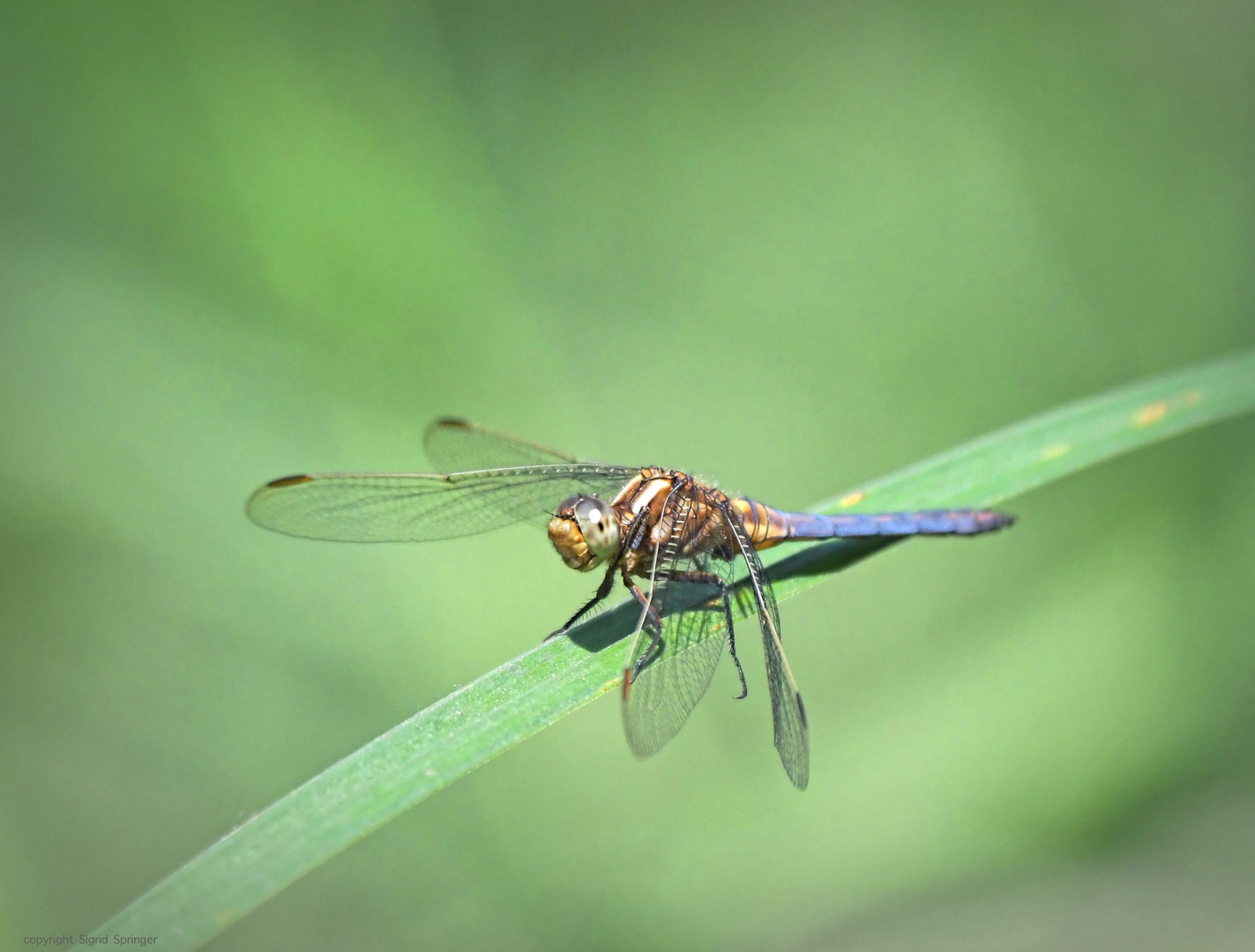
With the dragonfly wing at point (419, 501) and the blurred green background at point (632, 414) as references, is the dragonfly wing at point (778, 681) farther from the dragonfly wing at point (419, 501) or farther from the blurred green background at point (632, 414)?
the blurred green background at point (632, 414)

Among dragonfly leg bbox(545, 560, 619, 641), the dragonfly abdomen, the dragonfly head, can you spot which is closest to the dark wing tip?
the dragonfly head

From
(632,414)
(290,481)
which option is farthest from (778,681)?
(632,414)

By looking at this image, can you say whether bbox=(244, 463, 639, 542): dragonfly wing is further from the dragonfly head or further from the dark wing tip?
the dragonfly head

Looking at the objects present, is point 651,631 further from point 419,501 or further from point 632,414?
point 632,414

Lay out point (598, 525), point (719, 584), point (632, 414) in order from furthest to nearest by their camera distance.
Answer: point (632, 414) → point (719, 584) → point (598, 525)

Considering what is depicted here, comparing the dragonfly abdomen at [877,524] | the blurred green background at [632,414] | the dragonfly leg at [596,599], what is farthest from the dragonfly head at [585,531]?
the blurred green background at [632,414]

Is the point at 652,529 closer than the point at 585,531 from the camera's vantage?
No

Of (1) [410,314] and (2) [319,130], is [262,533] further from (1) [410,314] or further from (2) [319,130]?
Answer: (2) [319,130]
